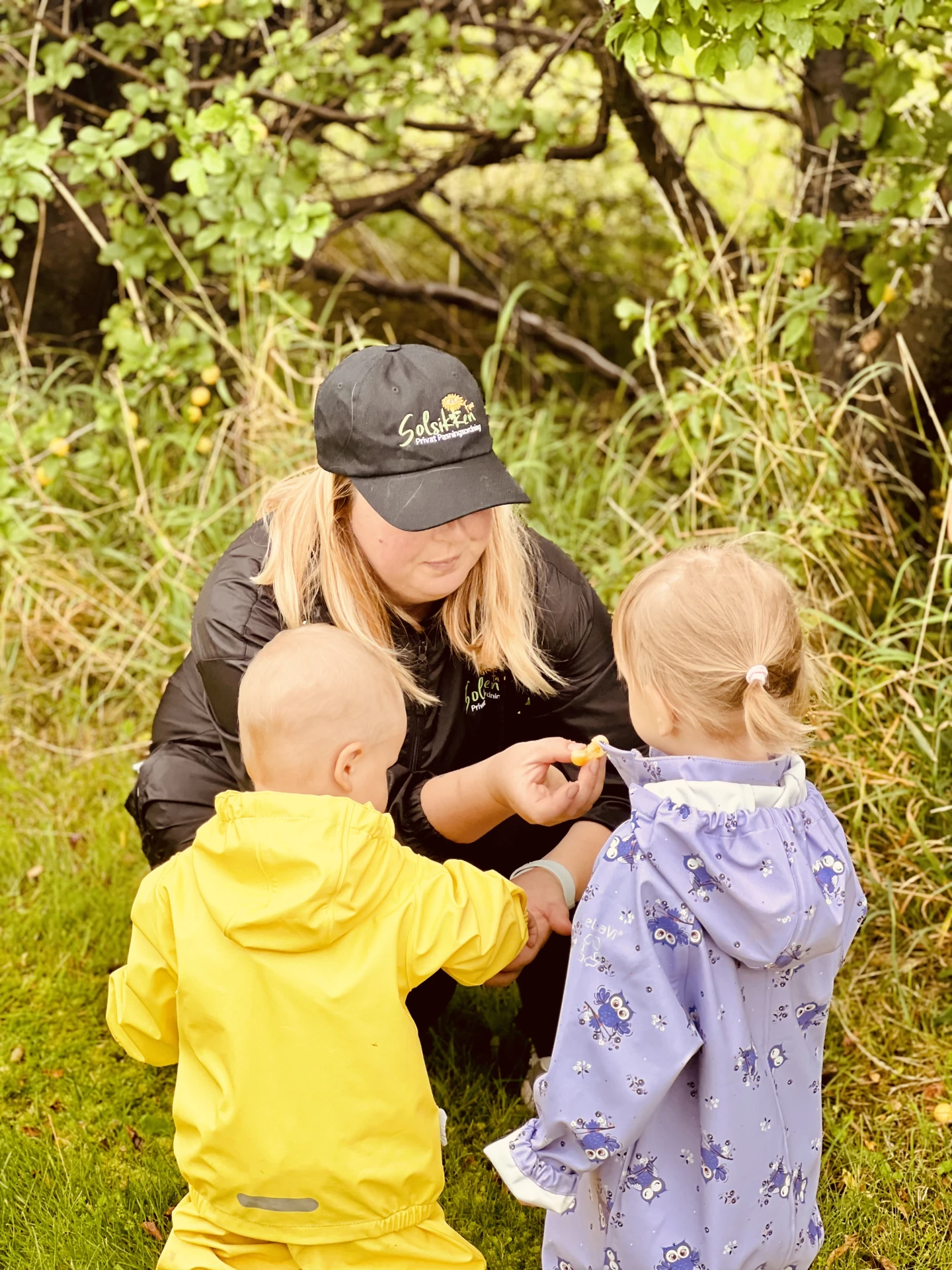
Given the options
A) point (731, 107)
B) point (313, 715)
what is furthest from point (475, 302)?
point (313, 715)

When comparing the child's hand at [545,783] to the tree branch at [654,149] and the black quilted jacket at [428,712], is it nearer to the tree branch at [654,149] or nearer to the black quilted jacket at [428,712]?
the black quilted jacket at [428,712]

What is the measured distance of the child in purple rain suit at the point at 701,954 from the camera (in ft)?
A: 5.46

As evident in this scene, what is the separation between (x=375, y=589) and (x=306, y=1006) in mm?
815

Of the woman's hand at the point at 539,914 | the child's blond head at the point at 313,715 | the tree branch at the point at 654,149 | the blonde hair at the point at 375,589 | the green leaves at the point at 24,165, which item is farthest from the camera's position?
the tree branch at the point at 654,149

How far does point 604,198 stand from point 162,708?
3.93 metres

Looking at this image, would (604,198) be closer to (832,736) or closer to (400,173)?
(400,173)

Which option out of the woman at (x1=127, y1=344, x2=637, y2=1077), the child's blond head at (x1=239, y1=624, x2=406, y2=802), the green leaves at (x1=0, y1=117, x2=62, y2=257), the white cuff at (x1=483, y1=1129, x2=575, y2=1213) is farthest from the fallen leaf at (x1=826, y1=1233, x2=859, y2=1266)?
the green leaves at (x1=0, y1=117, x2=62, y2=257)

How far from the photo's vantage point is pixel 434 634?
242 cm

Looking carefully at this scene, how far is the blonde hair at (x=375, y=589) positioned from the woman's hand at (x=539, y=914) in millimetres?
344

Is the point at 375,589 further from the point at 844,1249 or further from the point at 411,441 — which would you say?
the point at 844,1249

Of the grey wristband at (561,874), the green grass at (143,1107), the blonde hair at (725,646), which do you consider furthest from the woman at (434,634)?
the blonde hair at (725,646)

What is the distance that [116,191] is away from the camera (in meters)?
4.12

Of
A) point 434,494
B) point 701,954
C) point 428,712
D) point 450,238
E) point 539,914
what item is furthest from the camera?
point 450,238

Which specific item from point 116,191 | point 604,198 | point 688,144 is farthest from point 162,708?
point 604,198
